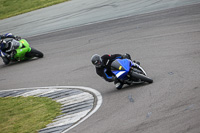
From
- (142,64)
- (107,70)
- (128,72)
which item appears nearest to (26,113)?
(107,70)

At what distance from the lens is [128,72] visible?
1027 cm

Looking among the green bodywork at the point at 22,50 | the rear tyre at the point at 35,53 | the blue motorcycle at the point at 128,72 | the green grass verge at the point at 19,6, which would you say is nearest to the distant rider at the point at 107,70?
the blue motorcycle at the point at 128,72

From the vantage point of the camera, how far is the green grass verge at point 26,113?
360 inches

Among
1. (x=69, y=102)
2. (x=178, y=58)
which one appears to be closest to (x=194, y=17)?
(x=178, y=58)

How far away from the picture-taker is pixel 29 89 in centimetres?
1288

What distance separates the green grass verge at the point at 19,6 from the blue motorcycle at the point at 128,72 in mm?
21195

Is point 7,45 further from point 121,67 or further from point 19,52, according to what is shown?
point 121,67

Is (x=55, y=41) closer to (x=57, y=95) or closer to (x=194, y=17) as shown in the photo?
(x=194, y=17)

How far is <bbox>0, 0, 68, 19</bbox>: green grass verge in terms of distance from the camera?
3102 cm

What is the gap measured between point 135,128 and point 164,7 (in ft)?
49.2

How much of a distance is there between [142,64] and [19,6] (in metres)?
23.3

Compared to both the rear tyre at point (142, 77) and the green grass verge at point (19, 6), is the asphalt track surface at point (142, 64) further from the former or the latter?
the green grass verge at point (19, 6)

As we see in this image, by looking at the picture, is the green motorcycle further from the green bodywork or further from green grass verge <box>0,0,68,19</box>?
green grass verge <box>0,0,68,19</box>

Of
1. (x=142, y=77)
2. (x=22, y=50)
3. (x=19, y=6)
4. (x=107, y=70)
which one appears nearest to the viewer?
(x=142, y=77)
